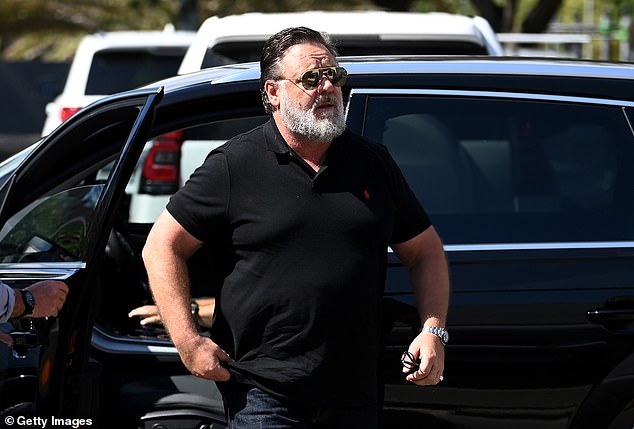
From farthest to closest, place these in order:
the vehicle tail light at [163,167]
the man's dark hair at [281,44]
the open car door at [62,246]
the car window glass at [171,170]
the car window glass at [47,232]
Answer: the vehicle tail light at [163,167] → the car window glass at [171,170] → the car window glass at [47,232] → the open car door at [62,246] → the man's dark hair at [281,44]

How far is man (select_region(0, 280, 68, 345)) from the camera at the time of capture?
319 centimetres

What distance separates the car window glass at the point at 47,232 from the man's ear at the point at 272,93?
80 centimetres

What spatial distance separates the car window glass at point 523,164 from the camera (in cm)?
361

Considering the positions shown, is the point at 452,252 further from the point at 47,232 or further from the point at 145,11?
the point at 145,11

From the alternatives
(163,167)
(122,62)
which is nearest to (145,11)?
(122,62)

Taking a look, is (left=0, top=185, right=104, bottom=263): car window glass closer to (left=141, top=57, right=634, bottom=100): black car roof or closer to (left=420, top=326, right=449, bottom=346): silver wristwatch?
(left=141, top=57, right=634, bottom=100): black car roof

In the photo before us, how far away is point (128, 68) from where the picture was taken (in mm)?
11242

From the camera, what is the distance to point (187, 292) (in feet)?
10.2

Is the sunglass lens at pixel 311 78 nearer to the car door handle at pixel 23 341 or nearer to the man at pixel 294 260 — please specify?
the man at pixel 294 260

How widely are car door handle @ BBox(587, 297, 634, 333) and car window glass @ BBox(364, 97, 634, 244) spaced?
0.71 ft

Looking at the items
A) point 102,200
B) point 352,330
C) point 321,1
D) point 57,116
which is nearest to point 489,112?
point 352,330

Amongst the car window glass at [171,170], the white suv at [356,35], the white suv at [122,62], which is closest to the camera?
the car window glass at [171,170]

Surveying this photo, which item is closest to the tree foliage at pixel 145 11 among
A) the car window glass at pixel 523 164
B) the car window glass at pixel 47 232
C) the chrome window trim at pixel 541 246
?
the car window glass at pixel 523 164

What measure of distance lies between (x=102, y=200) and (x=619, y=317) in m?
1.54
